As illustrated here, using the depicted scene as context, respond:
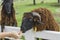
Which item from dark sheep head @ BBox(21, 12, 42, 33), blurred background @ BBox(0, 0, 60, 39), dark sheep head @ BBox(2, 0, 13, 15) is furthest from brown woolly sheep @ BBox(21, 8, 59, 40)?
dark sheep head @ BBox(2, 0, 13, 15)

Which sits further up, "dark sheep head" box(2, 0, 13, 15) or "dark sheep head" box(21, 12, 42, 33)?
"dark sheep head" box(2, 0, 13, 15)

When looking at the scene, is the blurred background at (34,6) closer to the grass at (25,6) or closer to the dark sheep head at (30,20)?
the grass at (25,6)

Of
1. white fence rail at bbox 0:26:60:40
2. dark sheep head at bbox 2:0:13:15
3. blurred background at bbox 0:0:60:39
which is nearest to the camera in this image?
white fence rail at bbox 0:26:60:40

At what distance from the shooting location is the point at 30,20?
176 centimetres

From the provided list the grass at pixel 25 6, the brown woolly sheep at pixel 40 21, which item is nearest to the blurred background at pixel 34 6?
the grass at pixel 25 6

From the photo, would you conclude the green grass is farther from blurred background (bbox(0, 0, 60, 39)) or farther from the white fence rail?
the white fence rail

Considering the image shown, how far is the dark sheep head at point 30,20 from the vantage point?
5.68 ft

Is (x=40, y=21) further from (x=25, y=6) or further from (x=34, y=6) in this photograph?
(x=25, y=6)

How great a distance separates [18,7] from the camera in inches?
86.2

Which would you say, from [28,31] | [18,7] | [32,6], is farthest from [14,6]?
[28,31]

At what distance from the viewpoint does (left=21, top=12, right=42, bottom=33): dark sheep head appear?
1731 mm

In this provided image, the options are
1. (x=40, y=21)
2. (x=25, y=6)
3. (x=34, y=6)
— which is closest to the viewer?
(x=40, y=21)

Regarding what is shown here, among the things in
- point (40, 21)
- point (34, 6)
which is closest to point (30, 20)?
point (40, 21)

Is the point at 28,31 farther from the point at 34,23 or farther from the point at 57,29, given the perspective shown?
the point at 57,29
